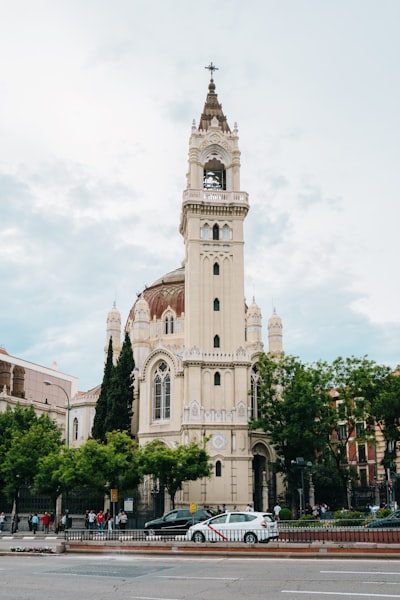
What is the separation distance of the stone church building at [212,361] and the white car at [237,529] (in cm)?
2676

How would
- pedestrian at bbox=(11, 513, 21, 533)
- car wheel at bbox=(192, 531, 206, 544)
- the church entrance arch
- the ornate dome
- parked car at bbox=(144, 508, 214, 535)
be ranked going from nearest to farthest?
1. car wheel at bbox=(192, 531, 206, 544)
2. parked car at bbox=(144, 508, 214, 535)
3. pedestrian at bbox=(11, 513, 21, 533)
4. the church entrance arch
5. the ornate dome

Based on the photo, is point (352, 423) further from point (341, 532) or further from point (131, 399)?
point (341, 532)

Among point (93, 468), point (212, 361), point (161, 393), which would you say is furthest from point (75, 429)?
point (93, 468)

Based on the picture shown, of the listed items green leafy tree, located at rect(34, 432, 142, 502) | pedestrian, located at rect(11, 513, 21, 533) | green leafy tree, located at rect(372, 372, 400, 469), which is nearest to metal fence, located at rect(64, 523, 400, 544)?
green leafy tree, located at rect(34, 432, 142, 502)

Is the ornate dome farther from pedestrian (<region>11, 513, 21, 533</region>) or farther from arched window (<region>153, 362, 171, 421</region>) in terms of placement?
pedestrian (<region>11, 513, 21, 533</region>)

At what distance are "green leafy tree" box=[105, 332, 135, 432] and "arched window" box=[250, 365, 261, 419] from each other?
10776 millimetres

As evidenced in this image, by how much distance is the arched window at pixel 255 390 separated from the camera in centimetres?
6128

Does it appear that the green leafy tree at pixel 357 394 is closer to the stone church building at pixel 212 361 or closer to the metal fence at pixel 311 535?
the stone church building at pixel 212 361

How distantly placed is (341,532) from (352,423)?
2503 cm

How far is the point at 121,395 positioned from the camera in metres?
62.0

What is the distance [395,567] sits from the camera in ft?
65.5

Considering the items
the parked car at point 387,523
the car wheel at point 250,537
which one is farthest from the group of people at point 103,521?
the parked car at point 387,523

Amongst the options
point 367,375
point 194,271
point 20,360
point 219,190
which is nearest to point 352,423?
point 367,375

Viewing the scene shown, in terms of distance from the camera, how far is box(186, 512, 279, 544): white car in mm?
28969
